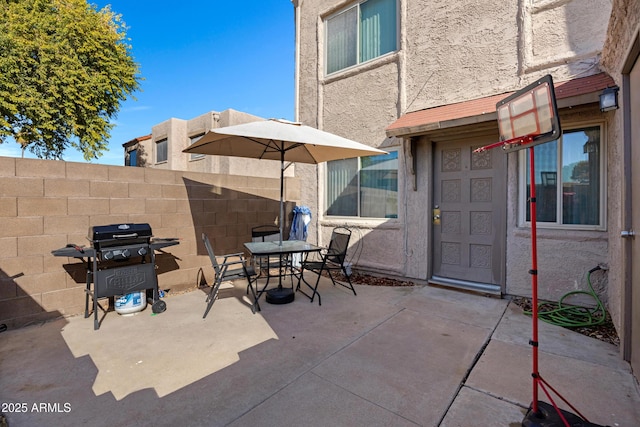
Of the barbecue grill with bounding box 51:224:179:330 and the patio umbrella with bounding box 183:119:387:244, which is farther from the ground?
the patio umbrella with bounding box 183:119:387:244

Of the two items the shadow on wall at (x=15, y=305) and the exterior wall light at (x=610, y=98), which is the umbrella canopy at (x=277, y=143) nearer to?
the exterior wall light at (x=610, y=98)

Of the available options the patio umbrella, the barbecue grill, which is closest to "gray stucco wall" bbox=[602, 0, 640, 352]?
the patio umbrella

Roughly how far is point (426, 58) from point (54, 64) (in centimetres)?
1389

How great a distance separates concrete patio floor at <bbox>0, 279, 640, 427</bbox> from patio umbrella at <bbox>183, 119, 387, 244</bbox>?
1.80 metres

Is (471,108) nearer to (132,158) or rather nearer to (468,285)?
(468,285)

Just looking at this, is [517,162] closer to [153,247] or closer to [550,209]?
[550,209]

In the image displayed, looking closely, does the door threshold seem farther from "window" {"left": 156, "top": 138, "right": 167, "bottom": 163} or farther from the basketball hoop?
"window" {"left": 156, "top": 138, "right": 167, "bottom": 163}

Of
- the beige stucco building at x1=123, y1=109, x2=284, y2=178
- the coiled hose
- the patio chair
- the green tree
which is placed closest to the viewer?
the coiled hose

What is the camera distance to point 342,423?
197 centimetres

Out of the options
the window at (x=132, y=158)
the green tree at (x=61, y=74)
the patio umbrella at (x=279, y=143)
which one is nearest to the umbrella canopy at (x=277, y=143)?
the patio umbrella at (x=279, y=143)

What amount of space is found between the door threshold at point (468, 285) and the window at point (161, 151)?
15455mm

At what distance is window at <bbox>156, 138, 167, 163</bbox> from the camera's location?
16.0m

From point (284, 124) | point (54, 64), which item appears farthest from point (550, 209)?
point (54, 64)

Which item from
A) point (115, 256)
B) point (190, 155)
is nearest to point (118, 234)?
point (115, 256)
